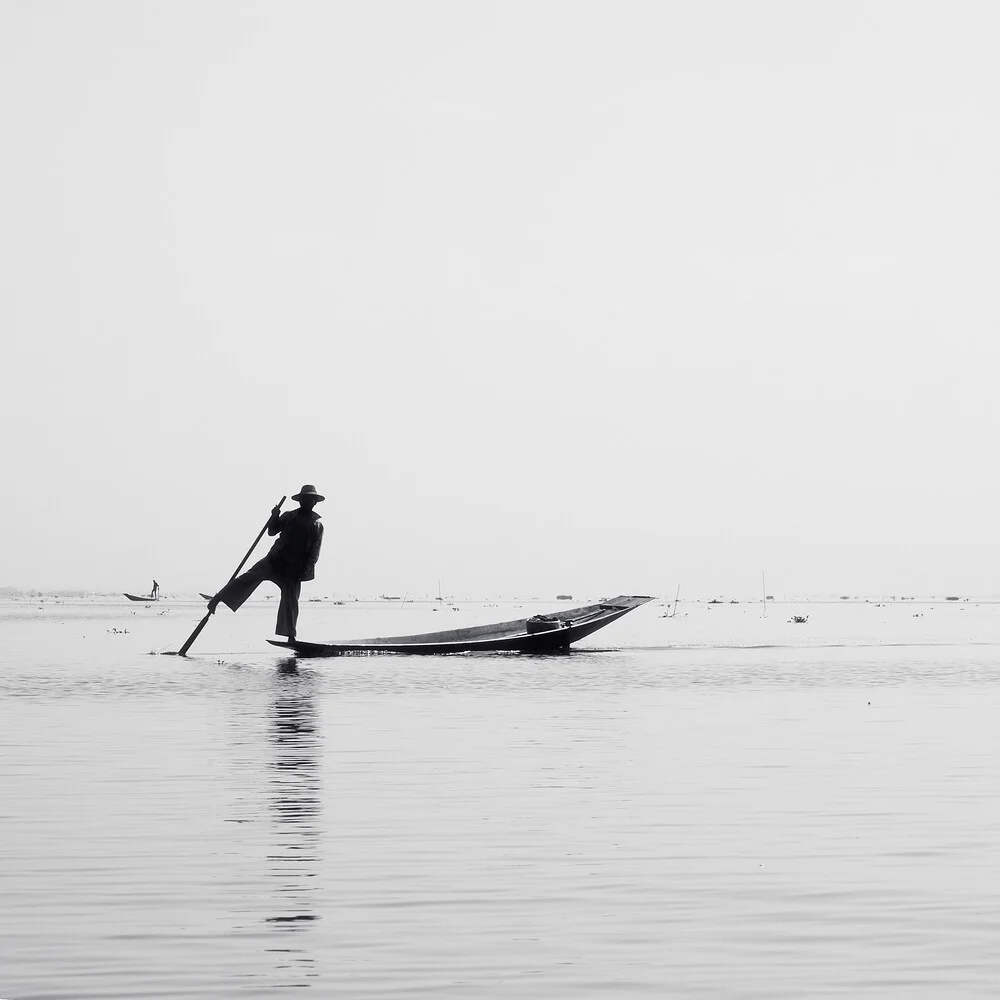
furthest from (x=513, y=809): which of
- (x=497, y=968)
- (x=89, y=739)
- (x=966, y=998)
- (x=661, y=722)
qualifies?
(x=661, y=722)

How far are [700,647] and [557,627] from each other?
17735 millimetres

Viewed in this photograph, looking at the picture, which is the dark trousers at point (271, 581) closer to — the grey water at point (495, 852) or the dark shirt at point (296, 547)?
the dark shirt at point (296, 547)

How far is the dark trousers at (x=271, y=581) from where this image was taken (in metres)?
41.3

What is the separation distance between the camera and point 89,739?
20922 mm

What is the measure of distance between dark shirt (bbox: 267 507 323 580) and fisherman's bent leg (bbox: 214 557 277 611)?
12.9 inches

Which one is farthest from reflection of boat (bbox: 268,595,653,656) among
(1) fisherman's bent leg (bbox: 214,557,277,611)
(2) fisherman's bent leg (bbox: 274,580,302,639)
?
(1) fisherman's bent leg (bbox: 214,557,277,611)

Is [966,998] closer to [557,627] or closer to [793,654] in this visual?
[557,627]

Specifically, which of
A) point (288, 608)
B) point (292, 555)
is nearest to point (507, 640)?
point (288, 608)

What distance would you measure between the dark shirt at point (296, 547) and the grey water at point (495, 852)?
553 inches

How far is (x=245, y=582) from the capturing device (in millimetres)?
41750

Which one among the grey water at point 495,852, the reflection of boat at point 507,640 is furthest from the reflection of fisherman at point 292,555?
the grey water at point 495,852

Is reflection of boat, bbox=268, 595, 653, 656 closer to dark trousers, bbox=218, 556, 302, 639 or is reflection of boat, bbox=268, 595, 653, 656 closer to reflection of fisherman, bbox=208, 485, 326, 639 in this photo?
dark trousers, bbox=218, 556, 302, 639

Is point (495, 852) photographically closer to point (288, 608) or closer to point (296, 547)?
point (296, 547)

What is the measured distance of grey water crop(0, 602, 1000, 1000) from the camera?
8.28 m
